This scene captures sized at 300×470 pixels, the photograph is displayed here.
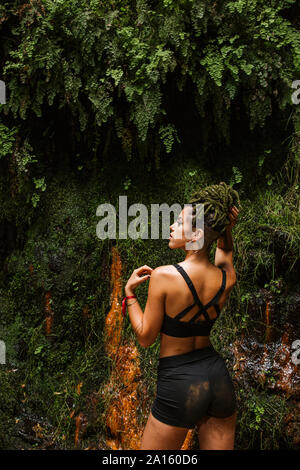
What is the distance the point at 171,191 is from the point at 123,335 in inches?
70.7

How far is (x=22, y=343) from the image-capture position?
186 inches

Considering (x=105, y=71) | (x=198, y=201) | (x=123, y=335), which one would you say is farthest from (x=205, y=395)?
(x=105, y=71)

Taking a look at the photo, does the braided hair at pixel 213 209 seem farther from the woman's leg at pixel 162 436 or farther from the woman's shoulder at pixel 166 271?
the woman's leg at pixel 162 436

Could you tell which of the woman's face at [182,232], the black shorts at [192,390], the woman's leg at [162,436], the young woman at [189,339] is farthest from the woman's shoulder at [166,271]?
the woman's leg at [162,436]

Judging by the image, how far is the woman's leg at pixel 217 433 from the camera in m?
2.54

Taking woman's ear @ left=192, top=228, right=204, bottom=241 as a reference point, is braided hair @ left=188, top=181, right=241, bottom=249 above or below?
above

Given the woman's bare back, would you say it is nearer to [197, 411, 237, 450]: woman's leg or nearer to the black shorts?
the black shorts

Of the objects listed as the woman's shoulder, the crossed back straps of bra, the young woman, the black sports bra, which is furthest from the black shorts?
the woman's shoulder

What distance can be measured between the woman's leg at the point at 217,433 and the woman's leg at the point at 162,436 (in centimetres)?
18

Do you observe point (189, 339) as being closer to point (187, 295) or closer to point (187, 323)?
point (187, 323)

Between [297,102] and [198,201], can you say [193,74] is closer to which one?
[297,102]

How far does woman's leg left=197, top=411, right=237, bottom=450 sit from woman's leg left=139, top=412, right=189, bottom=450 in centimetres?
18

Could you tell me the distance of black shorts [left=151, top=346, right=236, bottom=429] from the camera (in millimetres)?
2439

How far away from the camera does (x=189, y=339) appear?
254cm
